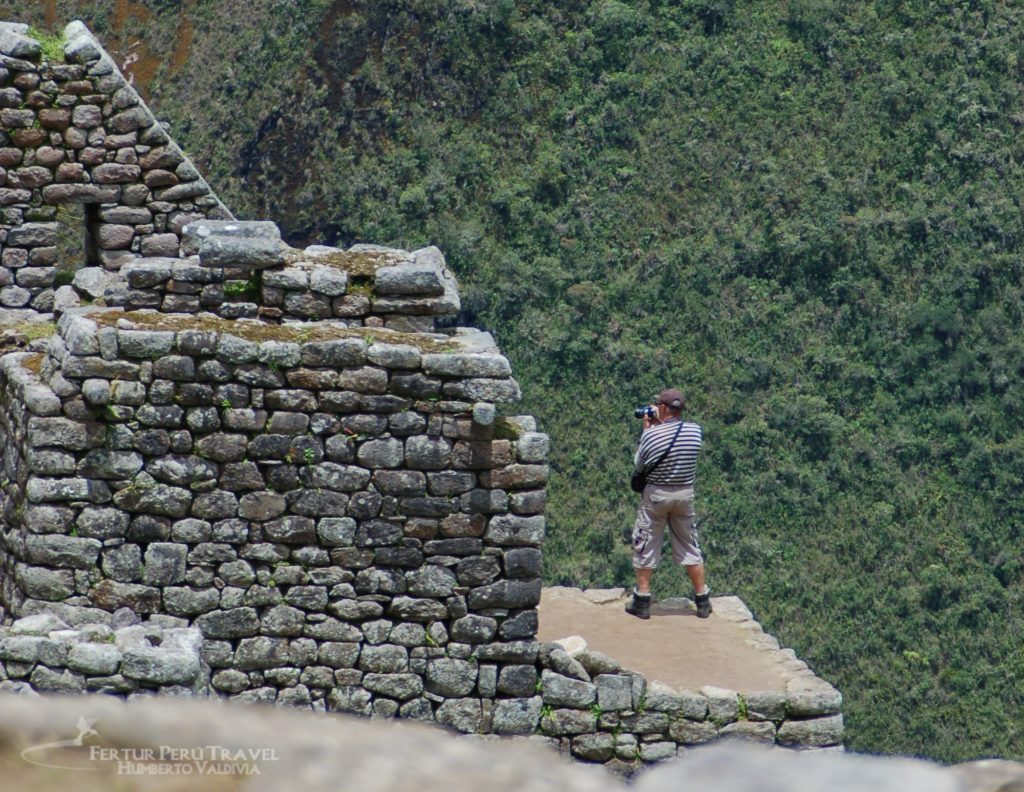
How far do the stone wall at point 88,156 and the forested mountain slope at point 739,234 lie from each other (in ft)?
70.9

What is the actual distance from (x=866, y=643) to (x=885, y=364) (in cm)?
681

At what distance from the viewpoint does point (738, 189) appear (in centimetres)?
4088

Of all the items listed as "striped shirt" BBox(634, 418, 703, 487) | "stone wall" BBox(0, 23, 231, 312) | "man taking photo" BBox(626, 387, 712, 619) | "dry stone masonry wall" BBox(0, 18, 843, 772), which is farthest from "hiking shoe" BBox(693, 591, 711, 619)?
"stone wall" BBox(0, 23, 231, 312)

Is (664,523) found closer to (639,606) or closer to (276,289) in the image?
(639,606)

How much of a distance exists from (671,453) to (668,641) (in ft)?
4.12

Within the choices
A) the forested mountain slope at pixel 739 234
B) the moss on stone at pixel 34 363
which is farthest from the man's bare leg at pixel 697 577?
the forested mountain slope at pixel 739 234

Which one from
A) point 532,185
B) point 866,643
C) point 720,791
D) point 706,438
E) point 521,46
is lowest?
point 866,643

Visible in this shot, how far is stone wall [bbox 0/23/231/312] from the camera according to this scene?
1240 centimetres

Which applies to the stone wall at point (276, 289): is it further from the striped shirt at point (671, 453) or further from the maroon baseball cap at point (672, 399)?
the maroon baseball cap at point (672, 399)

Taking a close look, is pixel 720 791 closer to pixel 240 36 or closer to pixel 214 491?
pixel 214 491

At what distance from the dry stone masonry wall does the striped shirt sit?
221cm

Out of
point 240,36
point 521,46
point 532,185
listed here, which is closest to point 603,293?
point 532,185

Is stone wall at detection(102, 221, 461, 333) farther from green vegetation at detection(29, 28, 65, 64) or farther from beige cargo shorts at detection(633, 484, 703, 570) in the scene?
green vegetation at detection(29, 28, 65, 64)

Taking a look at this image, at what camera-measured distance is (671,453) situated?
38.3ft
